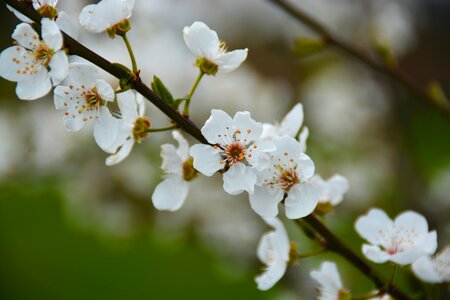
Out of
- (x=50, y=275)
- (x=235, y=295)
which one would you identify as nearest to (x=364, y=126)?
(x=235, y=295)

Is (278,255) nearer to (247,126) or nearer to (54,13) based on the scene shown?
(247,126)

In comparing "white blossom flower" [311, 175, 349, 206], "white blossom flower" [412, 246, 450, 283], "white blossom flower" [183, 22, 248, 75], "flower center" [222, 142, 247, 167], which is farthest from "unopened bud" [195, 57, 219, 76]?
"white blossom flower" [412, 246, 450, 283]

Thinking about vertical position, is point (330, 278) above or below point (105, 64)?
below

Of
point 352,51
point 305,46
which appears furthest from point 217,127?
point 352,51

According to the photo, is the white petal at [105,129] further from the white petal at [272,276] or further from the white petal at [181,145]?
the white petal at [272,276]

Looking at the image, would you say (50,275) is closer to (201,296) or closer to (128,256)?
(128,256)

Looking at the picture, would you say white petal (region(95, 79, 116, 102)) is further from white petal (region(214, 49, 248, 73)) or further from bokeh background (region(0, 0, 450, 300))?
bokeh background (region(0, 0, 450, 300))
